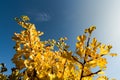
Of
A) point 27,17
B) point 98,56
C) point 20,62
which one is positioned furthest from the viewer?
point 27,17

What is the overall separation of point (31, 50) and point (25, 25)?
1.31 metres

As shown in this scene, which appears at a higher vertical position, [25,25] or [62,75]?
[25,25]

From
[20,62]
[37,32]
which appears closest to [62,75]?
[20,62]

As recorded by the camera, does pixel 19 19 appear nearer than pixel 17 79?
No

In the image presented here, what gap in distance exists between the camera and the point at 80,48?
4973 mm

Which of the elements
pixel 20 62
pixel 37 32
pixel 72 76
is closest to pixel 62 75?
pixel 72 76

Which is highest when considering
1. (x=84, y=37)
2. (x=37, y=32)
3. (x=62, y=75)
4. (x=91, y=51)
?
(x=37, y=32)

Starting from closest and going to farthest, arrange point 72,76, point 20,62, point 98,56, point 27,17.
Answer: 1. point 98,56
2. point 72,76
3. point 20,62
4. point 27,17

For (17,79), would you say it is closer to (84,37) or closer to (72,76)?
(72,76)

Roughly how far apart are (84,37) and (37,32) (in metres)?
3.25

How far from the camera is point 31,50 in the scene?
7129 millimetres

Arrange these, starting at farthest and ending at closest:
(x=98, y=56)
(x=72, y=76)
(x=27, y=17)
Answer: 1. (x=27, y=17)
2. (x=72, y=76)
3. (x=98, y=56)

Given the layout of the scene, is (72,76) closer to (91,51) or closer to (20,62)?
(91,51)

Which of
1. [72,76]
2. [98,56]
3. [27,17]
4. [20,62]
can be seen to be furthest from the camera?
[27,17]
